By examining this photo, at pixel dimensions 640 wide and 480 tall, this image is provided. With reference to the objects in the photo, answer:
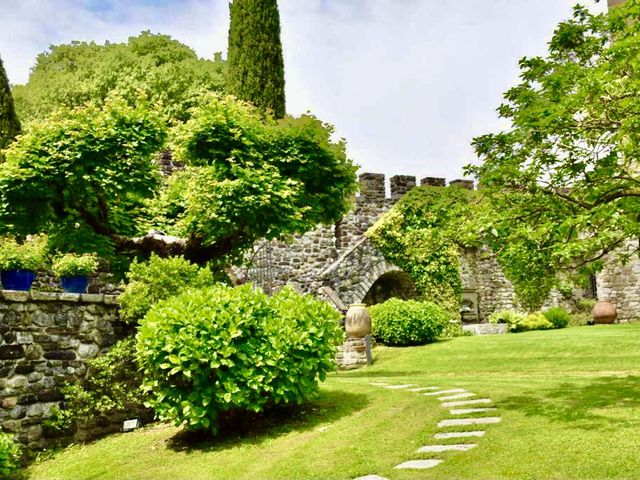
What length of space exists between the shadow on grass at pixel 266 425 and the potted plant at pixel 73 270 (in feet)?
16.0

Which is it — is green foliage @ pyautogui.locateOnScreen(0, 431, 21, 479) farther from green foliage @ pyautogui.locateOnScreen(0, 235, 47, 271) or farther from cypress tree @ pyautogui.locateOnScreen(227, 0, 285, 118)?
cypress tree @ pyautogui.locateOnScreen(227, 0, 285, 118)

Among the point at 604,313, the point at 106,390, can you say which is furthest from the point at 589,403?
the point at 604,313

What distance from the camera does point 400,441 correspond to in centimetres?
681

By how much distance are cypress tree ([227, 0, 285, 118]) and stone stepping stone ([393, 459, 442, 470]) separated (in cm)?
1631

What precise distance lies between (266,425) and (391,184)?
16.0 meters

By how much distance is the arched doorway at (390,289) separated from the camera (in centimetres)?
2212

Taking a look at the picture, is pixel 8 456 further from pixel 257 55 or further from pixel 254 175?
pixel 257 55

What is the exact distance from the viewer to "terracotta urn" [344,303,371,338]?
1595cm

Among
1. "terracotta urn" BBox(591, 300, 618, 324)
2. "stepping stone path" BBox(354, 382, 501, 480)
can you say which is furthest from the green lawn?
"terracotta urn" BBox(591, 300, 618, 324)

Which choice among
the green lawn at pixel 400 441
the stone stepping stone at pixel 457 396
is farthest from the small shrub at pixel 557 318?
the stone stepping stone at pixel 457 396

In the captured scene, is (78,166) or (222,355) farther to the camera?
(78,166)

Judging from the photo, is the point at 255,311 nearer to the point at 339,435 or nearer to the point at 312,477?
the point at 339,435

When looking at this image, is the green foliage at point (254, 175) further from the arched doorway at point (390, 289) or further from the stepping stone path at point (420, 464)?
the arched doorway at point (390, 289)

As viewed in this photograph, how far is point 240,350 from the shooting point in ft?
25.3
